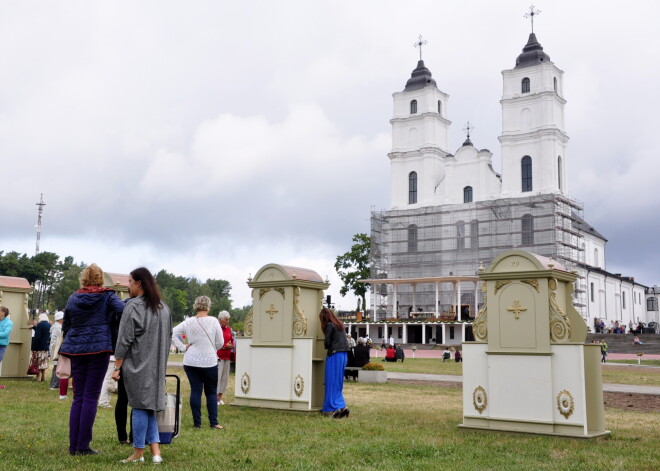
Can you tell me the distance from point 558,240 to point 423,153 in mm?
18169

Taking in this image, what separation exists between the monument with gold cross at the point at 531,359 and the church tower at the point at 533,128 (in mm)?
62201

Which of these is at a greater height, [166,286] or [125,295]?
[166,286]

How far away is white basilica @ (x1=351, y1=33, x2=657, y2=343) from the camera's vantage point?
67000mm

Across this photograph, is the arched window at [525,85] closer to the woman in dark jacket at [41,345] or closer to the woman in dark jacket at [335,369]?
the woman in dark jacket at [41,345]

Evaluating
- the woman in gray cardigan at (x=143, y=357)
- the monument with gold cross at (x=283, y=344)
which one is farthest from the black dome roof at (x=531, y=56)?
the woman in gray cardigan at (x=143, y=357)

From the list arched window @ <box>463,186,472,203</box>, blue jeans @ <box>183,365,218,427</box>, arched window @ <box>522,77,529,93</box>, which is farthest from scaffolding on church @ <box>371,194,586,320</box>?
blue jeans @ <box>183,365,218,427</box>

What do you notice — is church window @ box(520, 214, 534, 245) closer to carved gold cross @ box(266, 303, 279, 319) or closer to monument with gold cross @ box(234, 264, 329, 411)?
monument with gold cross @ box(234, 264, 329, 411)

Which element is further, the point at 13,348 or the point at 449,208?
the point at 449,208

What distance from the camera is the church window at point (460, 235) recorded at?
7075cm

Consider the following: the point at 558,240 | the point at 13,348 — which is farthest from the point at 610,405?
the point at 558,240

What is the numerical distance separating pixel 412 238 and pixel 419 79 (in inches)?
743

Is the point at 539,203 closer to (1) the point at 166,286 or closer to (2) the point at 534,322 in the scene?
(2) the point at 534,322

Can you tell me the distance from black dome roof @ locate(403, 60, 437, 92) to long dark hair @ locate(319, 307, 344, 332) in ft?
231

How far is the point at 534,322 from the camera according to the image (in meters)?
9.27
